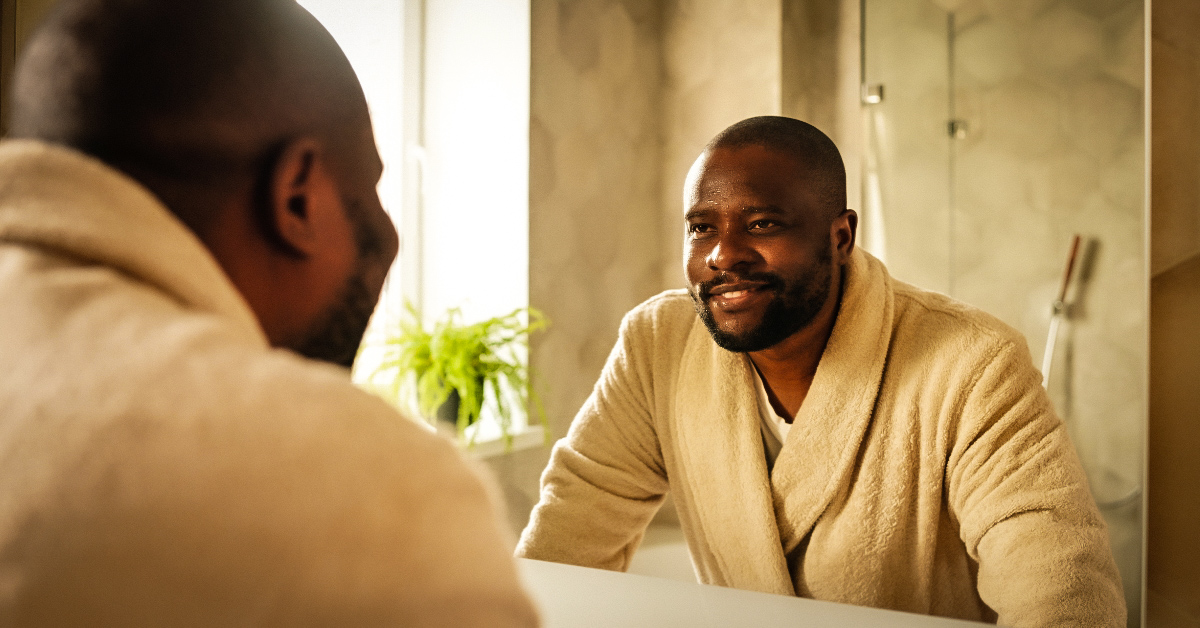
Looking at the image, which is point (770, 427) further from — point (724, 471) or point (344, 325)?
point (344, 325)

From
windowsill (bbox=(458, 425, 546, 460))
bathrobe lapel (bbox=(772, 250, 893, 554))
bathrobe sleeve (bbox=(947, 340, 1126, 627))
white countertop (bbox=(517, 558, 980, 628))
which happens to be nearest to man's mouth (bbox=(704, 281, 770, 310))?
bathrobe lapel (bbox=(772, 250, 893, 554))

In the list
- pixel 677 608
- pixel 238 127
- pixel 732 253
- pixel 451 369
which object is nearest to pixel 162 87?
pixel 238 127

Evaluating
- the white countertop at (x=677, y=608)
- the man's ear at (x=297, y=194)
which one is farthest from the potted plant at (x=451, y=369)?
the man's ear at (x=297, y=194)

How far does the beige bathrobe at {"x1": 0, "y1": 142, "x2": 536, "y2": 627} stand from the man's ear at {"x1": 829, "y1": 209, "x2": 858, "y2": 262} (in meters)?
0.74

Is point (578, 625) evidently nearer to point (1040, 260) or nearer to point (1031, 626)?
point (1031, 626)

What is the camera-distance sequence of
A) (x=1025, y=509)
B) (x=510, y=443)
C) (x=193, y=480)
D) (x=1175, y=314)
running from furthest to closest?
(x=510, y=443)
(x=1175, y=314)
(x=1025, y=509)
(x=193, y=480)

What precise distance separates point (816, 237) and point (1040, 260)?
3.44 ft

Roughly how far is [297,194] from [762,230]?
62cm

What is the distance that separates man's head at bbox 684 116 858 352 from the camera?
0.86 m

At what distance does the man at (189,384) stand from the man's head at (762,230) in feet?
1.92

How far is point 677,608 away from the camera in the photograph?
0.55 meters

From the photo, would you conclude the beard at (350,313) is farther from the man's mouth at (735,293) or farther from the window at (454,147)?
the window at (454,147)

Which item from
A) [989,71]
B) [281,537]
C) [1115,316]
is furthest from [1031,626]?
[989,71]

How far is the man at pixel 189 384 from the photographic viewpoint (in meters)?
0.22
